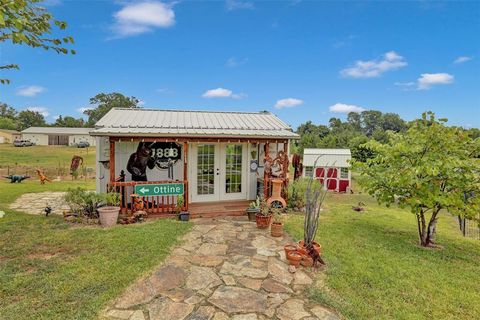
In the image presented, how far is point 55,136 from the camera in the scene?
46000mm

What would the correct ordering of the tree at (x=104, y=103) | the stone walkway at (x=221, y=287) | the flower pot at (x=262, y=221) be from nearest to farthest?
1. the stone walkway at (x=221, y=287)
2. the flower pot at (x=262, y=221)
3. the tree at (x=104, y=103)

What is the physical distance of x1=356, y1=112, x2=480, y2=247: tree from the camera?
5484 mm

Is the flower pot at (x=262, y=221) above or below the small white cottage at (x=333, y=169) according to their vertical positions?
below

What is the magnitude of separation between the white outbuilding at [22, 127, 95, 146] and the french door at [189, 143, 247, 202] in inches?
1674

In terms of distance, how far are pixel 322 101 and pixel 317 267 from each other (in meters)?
24.7

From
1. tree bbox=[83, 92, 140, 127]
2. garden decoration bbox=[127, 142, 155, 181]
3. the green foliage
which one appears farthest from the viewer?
tree bbox=[83, 92, 140, 127]

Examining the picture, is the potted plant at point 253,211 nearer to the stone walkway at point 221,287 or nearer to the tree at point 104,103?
the stone walkway at point 221,287

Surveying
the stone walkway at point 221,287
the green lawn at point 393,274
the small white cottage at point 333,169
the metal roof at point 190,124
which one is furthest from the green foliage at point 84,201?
the small white cottage at point 333,169

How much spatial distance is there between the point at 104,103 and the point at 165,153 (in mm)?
62802

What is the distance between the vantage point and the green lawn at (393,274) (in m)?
3.54

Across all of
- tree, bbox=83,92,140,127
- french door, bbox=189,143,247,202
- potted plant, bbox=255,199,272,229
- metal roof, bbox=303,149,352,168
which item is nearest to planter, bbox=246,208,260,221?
potted plant, bbox=255,199,272,229

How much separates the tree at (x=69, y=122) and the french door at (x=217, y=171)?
64.8 metres

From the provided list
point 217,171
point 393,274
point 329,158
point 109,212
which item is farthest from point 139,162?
point 329,158

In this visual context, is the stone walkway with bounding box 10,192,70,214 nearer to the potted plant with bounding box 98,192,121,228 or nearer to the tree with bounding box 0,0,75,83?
the potted plant with bounding box 98,192,121,228
